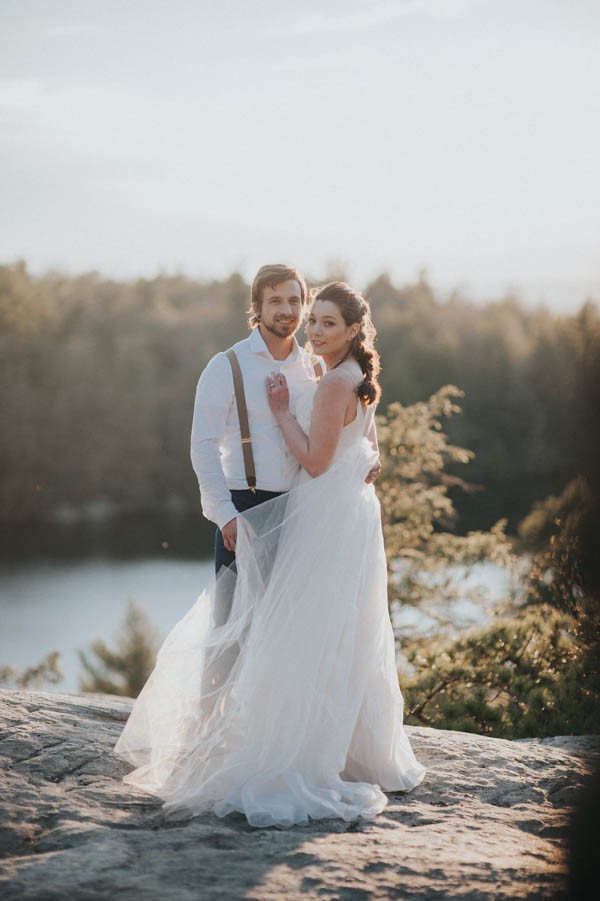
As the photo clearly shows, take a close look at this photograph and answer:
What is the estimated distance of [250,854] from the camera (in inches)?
109

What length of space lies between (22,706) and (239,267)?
40891 mm

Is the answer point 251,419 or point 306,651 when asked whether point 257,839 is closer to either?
point 306,651

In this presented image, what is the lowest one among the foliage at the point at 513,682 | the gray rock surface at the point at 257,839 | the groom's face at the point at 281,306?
the foliage at the point at 513,682

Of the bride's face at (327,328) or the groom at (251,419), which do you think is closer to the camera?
the bride's face at (327,328)

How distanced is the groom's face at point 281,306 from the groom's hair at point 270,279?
2 cm

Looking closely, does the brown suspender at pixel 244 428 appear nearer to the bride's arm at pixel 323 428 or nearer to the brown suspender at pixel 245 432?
the brown suspender at pixel 245 432

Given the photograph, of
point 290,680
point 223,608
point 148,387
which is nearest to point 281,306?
point 223,608

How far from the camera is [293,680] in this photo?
3338 millimetres

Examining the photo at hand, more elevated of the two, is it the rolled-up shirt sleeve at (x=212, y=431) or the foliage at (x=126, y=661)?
the rolled-up shirt sleeve at (x=212, y=431)

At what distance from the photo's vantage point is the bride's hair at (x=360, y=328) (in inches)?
138

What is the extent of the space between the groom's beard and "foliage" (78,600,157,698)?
13026 millimetres

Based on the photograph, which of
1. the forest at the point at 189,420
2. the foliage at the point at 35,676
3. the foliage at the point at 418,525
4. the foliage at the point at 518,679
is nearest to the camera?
the foliage at the point at 518,679

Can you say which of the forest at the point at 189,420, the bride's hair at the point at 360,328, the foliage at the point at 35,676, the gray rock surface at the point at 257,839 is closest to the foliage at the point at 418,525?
the forest at the point at 189,420

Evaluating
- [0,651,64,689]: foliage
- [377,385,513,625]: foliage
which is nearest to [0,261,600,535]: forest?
[377,385,513,625]: foliage
